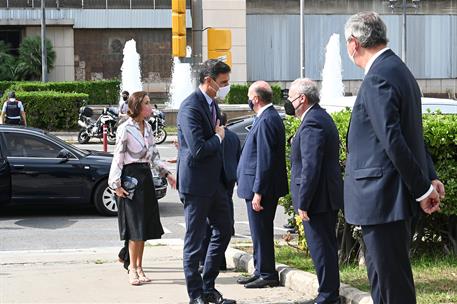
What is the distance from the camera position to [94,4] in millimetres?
47938

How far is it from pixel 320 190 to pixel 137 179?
2158 mm

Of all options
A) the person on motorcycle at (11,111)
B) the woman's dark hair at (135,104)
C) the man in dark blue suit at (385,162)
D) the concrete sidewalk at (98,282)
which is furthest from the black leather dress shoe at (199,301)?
the person on motorcycle at (11,111)

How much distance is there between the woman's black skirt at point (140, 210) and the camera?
8.67 metres

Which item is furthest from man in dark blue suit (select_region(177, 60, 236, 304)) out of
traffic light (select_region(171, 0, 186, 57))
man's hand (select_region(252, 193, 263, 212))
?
traffic light (select_region(171, 0, 186, 57))

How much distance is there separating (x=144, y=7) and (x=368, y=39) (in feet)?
144

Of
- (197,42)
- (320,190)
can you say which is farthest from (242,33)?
(320,190)

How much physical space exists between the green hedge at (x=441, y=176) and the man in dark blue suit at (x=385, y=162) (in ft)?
Answer: 9.10

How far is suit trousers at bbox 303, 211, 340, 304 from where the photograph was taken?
23.9 feet

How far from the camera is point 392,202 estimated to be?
Result: 5207 mm

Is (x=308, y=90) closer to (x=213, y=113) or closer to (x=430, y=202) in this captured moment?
(x=213, y=113)

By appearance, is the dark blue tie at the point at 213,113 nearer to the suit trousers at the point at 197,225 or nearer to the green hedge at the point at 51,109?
the suit trousers at the point at 197,225

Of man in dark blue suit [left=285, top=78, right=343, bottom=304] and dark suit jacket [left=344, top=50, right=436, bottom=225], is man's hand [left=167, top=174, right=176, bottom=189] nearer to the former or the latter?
man in dark blue suit [left=285, top=78, right=343, bottom=304]

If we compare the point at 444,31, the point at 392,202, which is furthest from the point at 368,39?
the point at 444,31

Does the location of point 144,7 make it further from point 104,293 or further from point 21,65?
point 104,293
